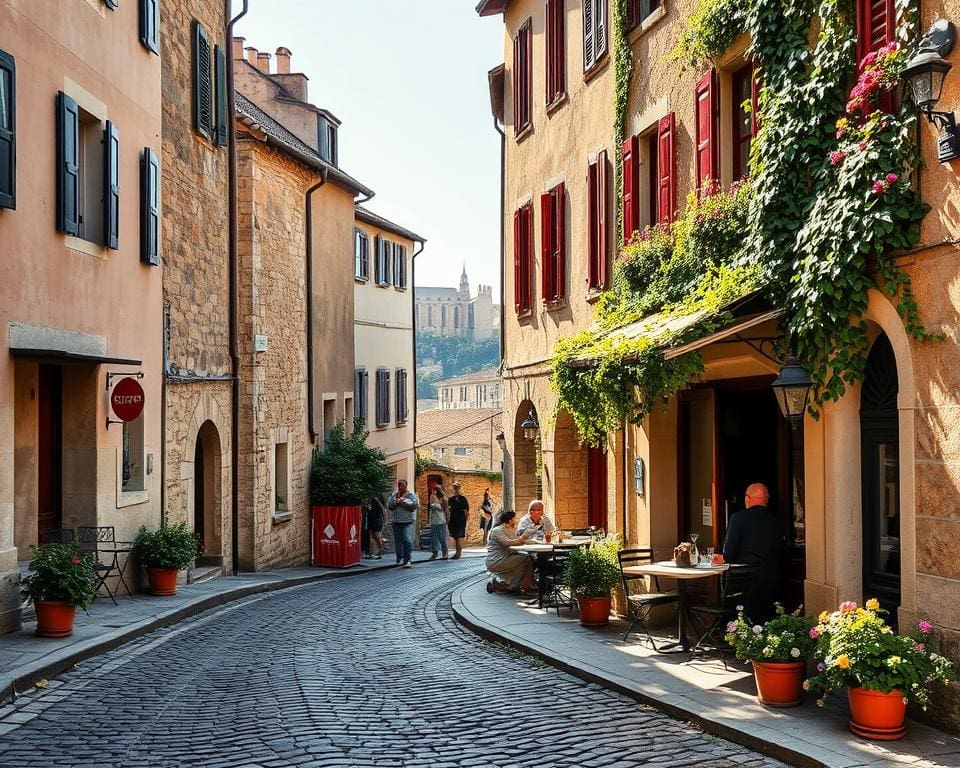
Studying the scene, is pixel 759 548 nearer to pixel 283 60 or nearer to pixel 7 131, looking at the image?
pixel 7 131

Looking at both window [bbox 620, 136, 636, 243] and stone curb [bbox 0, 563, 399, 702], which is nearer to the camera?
stone curb [bbox 0, 563, 399, 702]

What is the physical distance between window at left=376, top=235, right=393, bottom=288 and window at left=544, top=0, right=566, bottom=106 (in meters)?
15.7

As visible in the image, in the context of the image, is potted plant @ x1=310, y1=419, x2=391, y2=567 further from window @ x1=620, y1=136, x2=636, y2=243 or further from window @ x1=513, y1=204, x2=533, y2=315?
window @ x1=620, y1=136, x2=636, y2=243

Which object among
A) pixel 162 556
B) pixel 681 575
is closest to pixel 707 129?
pixel 681 575

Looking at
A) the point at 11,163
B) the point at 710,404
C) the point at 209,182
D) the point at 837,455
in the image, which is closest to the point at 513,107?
the point at 209,182

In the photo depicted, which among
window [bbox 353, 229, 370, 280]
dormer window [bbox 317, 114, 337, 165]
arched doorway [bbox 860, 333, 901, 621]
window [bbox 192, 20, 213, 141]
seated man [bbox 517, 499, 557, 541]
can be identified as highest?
dormer window [bbox 317, 114, 337, 165]

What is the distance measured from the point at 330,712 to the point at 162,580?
24.8ft

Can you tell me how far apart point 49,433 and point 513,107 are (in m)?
9.90

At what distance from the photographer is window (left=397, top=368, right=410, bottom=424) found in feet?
118

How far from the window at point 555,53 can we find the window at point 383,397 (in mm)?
16105

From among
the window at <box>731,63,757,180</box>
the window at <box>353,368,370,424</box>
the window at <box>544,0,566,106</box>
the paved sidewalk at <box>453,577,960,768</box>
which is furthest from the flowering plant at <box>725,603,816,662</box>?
the window at <box>353,368,370,424</box>

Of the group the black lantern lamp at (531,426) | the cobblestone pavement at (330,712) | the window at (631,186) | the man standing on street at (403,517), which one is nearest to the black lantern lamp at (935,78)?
the cobblestone pavement at (330,712)

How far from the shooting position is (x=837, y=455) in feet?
29.9

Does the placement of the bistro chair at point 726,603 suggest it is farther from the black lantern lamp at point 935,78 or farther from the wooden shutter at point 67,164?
the wooden shutter at point 67,164
